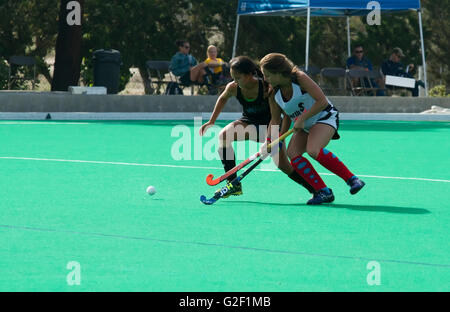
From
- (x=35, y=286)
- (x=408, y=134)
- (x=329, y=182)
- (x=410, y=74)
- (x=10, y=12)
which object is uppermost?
(x=10, y=12)

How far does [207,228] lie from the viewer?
7.36 m

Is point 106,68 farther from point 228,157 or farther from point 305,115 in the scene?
point 305,115

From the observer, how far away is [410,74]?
26.3 m

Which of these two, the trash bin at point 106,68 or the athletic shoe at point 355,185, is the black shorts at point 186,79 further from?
the athletic shoe at point 355,185

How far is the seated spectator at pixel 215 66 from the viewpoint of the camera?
22953 millimetres

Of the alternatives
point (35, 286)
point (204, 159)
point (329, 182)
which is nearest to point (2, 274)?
point (35, 286)

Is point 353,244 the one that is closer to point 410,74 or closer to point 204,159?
point 204,159

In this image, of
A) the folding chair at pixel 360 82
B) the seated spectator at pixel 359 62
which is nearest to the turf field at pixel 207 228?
the folding chair at pixel 360 82

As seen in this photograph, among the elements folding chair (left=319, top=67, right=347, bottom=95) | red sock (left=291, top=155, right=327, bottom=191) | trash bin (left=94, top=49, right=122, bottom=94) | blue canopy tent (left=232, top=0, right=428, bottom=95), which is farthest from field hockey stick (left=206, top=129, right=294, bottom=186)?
folding chair (left=319, top=67, right=347, bottom=95)

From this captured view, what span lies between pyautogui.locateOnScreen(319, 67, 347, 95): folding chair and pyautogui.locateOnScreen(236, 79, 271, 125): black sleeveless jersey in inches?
655

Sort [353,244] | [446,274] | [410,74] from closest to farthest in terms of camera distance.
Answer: [446,274] → [353,244] → [410,74]

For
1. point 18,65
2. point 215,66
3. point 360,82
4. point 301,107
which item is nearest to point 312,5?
point 215,66

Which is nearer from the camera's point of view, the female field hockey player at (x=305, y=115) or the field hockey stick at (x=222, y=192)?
the female field hockey player at (x=305, y=115)

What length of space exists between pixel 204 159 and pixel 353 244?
21.4 ft
